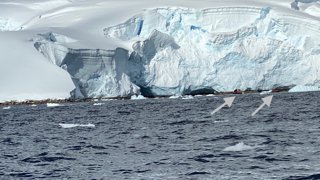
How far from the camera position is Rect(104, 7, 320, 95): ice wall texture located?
65.8 m

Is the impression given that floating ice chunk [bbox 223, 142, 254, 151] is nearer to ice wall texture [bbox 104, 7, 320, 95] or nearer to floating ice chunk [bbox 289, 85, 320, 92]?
ice wall texture [bbox 104, 7, 320, 95]

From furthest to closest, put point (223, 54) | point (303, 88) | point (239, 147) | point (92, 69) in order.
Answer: point (303, 88)
point (223, 54)
point (92, 69)
point (239, 147)

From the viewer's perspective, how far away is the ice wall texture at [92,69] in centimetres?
6244

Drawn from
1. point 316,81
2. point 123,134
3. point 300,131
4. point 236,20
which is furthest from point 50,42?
point 300,131

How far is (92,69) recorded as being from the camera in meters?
62.4

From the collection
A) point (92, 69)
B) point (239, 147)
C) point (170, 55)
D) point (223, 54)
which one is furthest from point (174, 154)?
point (170, 55)

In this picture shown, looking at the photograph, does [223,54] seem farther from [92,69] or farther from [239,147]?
[239,147]

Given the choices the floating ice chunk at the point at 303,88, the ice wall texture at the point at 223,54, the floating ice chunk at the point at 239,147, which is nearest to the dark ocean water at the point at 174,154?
the floating ice chunk at the point at 239,147

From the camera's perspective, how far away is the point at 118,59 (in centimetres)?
6775

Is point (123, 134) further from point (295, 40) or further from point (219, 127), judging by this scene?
point (295, 40)

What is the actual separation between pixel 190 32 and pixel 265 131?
51.9 m

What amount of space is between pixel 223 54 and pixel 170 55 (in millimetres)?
5800

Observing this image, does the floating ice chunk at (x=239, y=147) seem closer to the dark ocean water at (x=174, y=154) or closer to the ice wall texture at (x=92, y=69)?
the dark ocean water at (x=174, y=154)

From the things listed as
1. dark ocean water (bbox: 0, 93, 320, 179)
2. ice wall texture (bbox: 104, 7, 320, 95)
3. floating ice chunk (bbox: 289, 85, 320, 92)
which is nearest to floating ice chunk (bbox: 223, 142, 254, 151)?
dark ocean water (bbox: 0, 93, 320, 179)
